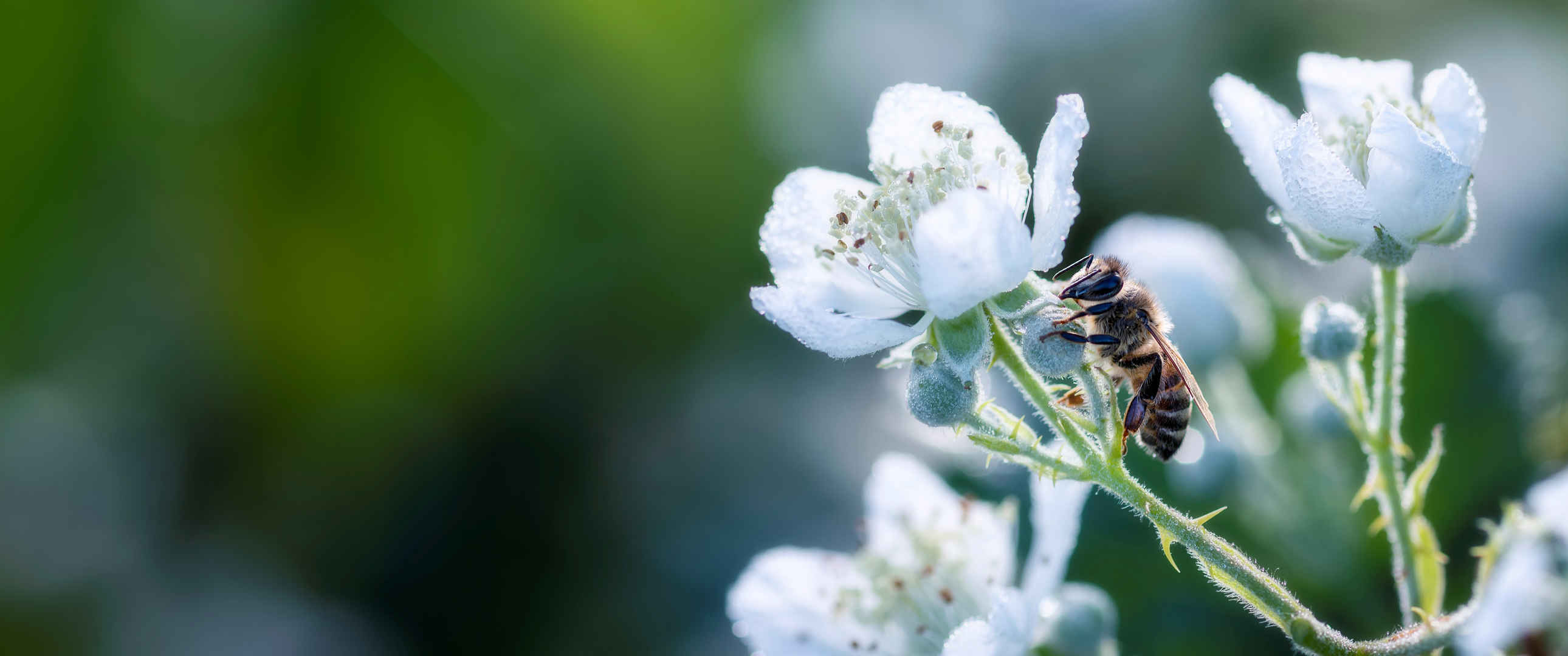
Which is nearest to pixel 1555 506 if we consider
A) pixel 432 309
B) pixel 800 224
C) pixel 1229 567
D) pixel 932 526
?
pixel 1229 567

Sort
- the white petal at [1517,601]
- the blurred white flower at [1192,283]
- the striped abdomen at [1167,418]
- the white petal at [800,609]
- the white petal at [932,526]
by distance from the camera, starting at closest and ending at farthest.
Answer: the white petal at [1517,601], the striped abdomen at [1167,418], the white petal at [800,609], the white petal at [932,526], the blurred white flower at [1192,283]

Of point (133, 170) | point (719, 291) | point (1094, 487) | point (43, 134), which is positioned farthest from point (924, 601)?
point (43, 134)

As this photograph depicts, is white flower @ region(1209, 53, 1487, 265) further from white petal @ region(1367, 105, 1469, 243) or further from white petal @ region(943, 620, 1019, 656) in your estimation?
white petal @ region(943, 620, 1019, 656)

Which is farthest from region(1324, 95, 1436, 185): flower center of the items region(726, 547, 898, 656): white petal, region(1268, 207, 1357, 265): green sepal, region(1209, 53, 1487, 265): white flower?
region(726, 547, 898, 656): white petal

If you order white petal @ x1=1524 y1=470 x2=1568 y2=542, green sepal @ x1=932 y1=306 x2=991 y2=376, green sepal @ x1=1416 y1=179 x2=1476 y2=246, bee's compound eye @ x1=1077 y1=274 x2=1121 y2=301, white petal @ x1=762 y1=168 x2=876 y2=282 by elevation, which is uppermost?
white petal @ x1=762 y1=168 x2=876 y2=282

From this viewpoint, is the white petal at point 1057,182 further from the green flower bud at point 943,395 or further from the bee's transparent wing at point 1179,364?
the bee's transparent wing at point 1179,364

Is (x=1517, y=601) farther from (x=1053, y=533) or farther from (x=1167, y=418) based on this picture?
(x=1053, y=533)

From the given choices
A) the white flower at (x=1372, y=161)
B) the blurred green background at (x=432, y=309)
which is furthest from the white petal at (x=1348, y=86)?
Answer: the blurred green background at (x=432, y=309)

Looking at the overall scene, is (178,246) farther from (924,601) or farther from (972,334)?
(972,334)
